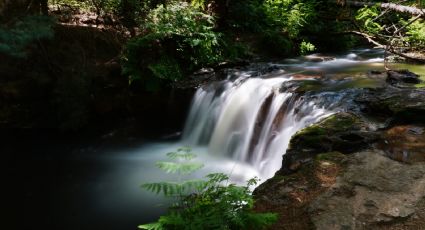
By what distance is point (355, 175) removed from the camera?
3.86 meters

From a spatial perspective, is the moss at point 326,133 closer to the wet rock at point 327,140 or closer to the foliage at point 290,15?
the wet rock at point 327,140

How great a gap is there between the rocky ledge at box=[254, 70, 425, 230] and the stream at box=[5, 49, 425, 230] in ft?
4.11

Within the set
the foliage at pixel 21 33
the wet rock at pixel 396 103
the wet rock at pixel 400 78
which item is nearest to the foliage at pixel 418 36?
the wet rock at pixel 400 78

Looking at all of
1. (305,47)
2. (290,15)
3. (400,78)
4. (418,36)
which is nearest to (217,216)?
(400,78)

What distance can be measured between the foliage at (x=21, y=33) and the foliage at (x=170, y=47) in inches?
92.4

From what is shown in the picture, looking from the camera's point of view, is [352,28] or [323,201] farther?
[352,28]

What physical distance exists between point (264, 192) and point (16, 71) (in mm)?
7712

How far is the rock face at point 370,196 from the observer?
125 inches

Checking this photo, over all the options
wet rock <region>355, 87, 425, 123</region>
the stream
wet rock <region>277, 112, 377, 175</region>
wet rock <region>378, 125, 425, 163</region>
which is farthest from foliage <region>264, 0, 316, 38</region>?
wet rock <region>378, 125, 425, 163</region>

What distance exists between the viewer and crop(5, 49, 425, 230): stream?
6492mm

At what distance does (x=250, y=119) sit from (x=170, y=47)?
3.29m

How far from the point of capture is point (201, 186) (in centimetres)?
314

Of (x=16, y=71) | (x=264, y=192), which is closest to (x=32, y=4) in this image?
(x=16, y=71)

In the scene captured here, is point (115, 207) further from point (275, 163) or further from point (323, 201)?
point (323, 201)
